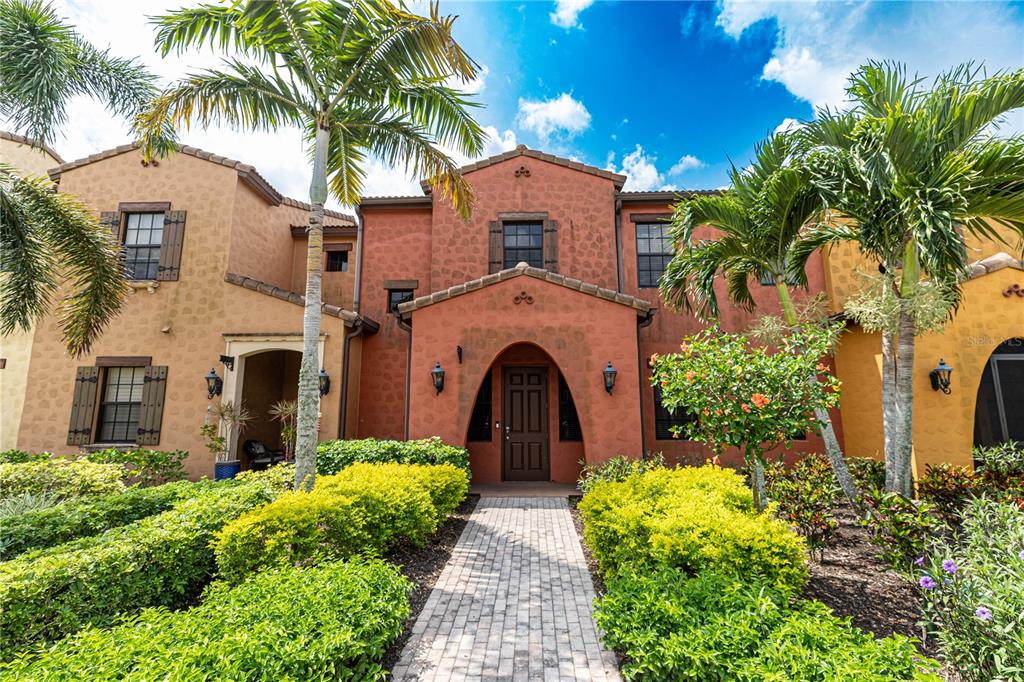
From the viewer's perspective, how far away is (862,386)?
9.21 metres

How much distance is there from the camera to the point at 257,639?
2.51 meters

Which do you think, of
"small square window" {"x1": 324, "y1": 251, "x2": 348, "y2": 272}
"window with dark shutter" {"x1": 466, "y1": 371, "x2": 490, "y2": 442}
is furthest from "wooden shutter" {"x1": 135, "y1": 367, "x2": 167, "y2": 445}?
"window with dark shutter" {"x1": 466, "y1": 371, "x2": 490, "y2": 442}

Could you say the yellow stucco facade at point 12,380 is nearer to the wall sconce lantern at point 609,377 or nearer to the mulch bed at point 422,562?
the mulch bed at point 422,562

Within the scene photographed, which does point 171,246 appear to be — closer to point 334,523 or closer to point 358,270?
point 358,270

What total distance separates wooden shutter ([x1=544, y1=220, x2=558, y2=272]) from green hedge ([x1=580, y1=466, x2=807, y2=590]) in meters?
7.04

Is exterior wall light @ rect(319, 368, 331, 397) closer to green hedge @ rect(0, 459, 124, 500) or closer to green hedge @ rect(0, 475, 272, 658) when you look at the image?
green hedge @ rect(0, 459, 124, 500)

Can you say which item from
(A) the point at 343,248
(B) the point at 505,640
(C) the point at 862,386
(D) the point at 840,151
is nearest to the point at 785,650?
(B) the point at 505,640

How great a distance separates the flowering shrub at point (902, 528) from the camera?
4.12m

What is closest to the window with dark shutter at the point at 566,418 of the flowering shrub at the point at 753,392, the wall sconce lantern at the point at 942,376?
the flowering shrub at the point at 753,392

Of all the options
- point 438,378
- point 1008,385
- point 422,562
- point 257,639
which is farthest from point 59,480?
point 1008,385

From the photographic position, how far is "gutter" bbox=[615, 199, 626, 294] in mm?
11531

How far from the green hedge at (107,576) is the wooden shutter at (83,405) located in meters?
8.40

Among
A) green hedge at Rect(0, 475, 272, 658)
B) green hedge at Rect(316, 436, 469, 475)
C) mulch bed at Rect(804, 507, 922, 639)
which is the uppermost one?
green hedge at Rect(316, 436, 469, 475)

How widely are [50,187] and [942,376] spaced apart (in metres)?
17.0
